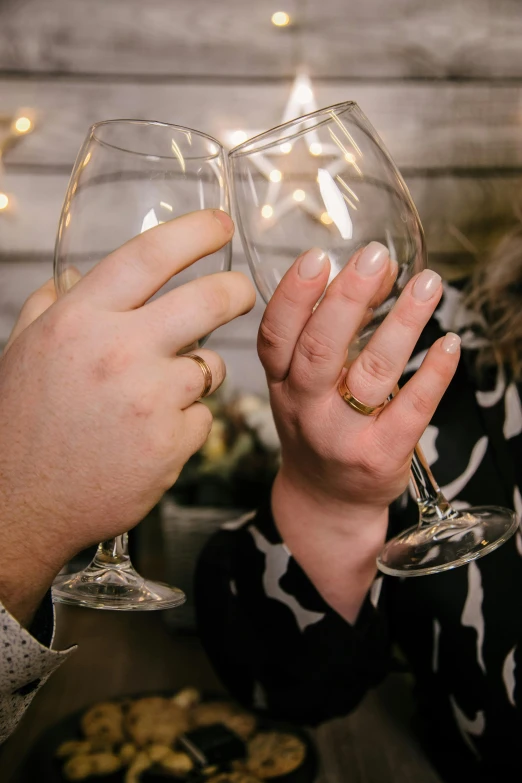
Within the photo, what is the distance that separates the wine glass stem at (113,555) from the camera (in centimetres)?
48

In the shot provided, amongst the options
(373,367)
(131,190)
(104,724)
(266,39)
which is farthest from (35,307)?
(266,39)

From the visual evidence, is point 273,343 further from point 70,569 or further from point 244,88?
point 244,88

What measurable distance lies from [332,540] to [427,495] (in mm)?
137

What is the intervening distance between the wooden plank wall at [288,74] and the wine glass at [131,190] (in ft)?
3.48

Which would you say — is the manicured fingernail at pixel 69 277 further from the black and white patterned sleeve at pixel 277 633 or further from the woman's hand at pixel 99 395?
the black and white patterned sleeve at pixel 277 633

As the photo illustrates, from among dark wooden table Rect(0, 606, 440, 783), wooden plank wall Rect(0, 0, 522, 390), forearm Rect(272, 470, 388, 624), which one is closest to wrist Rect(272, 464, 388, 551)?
forearm Rect(272, 470, 388, 624)

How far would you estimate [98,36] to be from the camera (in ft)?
Result: 4.54

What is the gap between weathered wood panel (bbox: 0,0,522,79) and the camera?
4.52 feet

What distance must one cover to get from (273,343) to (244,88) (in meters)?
1.09

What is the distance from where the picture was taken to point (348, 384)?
0.47 metres

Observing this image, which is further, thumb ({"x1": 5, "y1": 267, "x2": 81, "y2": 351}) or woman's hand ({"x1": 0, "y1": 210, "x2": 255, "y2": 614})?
thumb ({"x1": 5, "y1": 267, "x2": 81, "y2": 351})

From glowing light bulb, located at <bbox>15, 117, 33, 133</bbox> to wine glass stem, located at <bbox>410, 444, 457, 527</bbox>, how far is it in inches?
47.4

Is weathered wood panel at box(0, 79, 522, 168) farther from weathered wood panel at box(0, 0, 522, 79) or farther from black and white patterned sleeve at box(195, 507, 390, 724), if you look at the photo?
black and white patterned sleeve at box(195, 507, 390, 724)

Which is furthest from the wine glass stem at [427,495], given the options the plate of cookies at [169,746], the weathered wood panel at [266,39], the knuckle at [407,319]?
the weathered wood panel at [266,39]
